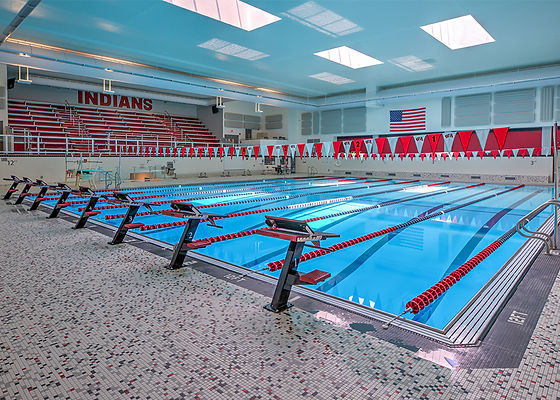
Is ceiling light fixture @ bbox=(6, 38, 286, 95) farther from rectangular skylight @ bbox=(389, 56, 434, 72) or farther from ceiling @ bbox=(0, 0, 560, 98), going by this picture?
rectangular skylight @ bbox=(389, 56, 434, 72)

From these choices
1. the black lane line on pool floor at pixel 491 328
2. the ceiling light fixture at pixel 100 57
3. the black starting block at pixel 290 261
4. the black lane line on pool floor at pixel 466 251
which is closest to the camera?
the black lane line on pool floor at pixel 491 328

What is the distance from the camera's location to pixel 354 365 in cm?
185

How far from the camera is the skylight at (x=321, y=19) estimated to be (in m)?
7.87

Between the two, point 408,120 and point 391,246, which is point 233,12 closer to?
point 391,246

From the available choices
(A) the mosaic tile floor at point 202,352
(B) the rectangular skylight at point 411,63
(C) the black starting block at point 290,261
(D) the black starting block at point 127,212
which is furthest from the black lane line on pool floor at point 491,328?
(B) the rectangular skylight at point 411,63

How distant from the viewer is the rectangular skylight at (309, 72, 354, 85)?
14.1 metres

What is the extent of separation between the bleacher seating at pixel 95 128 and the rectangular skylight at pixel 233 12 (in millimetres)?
7920

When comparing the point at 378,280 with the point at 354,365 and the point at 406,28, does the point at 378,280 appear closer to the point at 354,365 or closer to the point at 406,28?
the point at 354,365

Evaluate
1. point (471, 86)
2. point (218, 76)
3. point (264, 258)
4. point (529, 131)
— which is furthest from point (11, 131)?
point (529, 131)

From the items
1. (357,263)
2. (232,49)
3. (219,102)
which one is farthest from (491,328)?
(219,102)

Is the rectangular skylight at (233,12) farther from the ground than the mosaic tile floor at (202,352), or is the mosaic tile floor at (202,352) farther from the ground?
the rectangular skylight at (233,12)

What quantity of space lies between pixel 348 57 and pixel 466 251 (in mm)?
9024

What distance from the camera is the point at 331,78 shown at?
48.2 feet

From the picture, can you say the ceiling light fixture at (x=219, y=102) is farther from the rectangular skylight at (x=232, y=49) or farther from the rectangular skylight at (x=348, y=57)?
the rectangular skylight at (x=348, y=57)
